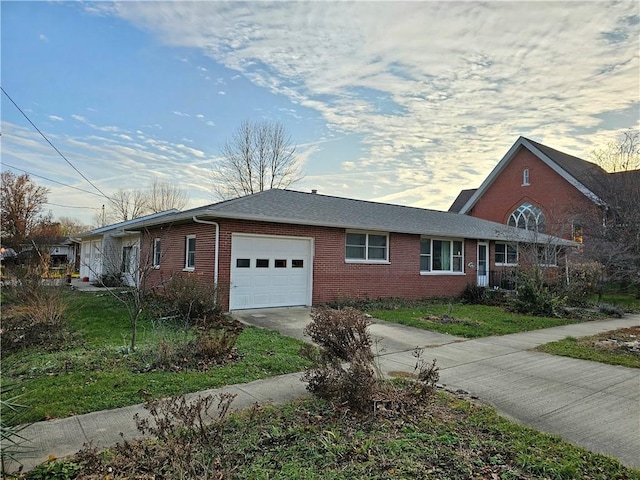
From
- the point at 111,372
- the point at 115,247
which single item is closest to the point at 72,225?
the point at 115,247

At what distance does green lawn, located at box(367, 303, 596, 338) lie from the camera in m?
9.86

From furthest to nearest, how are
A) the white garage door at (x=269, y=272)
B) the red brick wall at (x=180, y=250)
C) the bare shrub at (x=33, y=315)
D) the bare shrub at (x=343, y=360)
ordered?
the white garage door at (x=269, y=272)
the red brick wall at (x=180, y=250)
the bare shrub at (x=33, y=315)
the bare shrub at (x=343, y=360)

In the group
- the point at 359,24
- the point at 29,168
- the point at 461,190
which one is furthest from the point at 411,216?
the point at 461,190

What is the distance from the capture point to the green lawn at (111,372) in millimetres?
4640

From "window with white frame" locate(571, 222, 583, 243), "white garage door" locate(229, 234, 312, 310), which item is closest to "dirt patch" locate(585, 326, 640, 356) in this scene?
"white garage door" locate(229, 234, 312, 310)

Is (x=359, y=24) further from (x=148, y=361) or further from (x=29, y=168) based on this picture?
(x=29, y=168)

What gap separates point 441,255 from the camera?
17250 mm

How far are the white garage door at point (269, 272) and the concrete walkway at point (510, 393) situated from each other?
321 cm

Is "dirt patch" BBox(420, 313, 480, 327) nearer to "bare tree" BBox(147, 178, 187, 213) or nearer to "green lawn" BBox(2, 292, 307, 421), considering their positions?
"green lawn" BBox(2, 292, 307, 421)

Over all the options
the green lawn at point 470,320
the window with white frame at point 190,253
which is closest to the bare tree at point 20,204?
the window with white frame at point 190,253

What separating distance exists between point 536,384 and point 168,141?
18934 millimetres

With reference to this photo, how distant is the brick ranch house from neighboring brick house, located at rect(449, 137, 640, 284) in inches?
235

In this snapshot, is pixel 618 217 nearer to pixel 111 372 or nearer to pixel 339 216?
pixel 339 216

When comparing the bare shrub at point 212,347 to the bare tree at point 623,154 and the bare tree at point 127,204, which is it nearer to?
the bare tree at point 623,154
